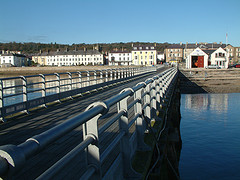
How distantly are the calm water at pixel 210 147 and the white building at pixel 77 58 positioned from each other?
131m

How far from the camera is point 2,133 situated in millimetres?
7648

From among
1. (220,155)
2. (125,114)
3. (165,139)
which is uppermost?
(125,114)

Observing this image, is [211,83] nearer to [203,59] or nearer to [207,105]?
[207,105]

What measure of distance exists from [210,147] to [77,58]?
5659 inches

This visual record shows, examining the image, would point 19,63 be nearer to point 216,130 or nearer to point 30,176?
point 216,130

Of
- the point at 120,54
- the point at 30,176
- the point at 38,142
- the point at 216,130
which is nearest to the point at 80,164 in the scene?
the point at 30,176

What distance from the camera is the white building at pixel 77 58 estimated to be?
154 meters

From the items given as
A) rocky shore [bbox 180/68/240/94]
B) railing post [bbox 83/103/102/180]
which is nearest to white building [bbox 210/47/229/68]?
rocky shore [bbox 180/68/240/94]

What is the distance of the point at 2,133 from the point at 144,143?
4.13 metres

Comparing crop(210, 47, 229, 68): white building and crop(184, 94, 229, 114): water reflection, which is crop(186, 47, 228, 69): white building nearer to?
crop(210, 47, 229, 68): white building

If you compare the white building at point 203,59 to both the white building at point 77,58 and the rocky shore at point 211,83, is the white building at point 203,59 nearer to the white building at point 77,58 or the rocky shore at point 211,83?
the rocky shore at point 211,83

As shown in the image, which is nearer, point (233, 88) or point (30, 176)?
point (30, 176)

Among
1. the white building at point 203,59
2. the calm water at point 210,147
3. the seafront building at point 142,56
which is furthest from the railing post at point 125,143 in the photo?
the seafront building at point 142,56

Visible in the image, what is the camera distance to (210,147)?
52.0 feet
